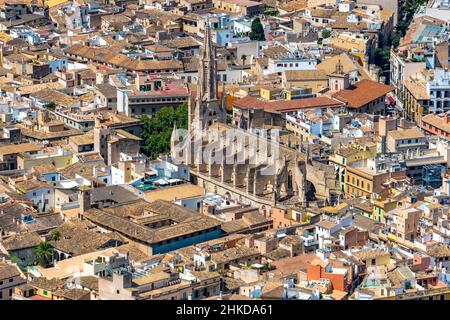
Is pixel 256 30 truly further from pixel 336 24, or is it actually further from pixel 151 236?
pixel 151 236

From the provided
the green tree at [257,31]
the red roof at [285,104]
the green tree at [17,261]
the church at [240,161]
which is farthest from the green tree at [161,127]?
the green tree at [257,31]

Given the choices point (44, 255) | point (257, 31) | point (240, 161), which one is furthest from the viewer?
point (257, 31)

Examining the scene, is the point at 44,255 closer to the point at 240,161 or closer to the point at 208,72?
the point at 240,161

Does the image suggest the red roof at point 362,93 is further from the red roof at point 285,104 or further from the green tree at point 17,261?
the green tree at point 17,261

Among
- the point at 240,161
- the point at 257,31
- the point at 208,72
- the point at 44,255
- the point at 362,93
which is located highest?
the point at 208,72

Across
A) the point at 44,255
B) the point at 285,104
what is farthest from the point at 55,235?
the point at 285,104

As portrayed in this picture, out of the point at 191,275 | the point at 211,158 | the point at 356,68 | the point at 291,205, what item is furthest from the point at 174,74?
the point at 191,275

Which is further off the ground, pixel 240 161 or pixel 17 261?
pixel 240 161
